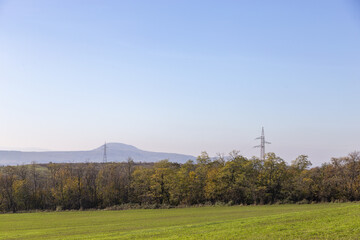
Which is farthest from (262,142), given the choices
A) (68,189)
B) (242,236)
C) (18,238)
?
Result: (242,236)

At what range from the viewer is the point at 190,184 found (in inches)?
3620

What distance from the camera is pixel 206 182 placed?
301ft

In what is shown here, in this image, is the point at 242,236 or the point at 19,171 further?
the point at 19,171

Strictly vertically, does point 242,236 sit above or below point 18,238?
above

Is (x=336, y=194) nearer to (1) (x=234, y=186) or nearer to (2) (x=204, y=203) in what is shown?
(1) (x=234, y=186)

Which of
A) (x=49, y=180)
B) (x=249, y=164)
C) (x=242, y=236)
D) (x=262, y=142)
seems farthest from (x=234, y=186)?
(x=242, y=236)

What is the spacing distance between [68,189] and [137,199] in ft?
58.8

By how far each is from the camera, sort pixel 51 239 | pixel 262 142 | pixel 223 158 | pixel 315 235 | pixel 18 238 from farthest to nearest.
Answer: pixel 262 142, pixel 223 158, pixel 18 238, pixel 51 239, pixel 315 235

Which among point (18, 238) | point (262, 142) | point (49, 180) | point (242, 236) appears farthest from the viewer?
point (262, 142)

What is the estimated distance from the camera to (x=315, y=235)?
72.8ft

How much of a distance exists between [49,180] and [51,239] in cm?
7167

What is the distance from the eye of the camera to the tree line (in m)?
82.3

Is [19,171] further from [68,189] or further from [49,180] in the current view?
[68,189]

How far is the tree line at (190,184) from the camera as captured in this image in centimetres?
8231
